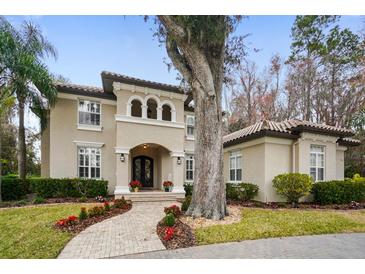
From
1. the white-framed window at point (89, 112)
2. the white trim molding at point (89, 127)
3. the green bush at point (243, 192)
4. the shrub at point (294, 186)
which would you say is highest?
the white-framed window at point (89, 112)

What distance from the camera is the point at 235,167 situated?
606 inches

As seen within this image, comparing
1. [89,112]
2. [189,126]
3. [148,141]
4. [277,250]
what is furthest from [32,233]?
Result: [189,126]

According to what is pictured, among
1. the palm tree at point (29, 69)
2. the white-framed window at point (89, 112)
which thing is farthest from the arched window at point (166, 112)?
the palm tree at point (29, 69)

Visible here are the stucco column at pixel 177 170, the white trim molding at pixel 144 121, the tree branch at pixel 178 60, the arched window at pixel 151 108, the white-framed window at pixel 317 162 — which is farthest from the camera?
the arched window at pixel 151 108

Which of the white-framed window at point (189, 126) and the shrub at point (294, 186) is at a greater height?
the white-framed window at point (189, 126)

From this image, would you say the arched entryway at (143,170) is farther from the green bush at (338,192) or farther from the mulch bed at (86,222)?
the green bush at (338,192)

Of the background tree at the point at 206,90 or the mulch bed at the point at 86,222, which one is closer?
the mulch bed at the point at 86,222

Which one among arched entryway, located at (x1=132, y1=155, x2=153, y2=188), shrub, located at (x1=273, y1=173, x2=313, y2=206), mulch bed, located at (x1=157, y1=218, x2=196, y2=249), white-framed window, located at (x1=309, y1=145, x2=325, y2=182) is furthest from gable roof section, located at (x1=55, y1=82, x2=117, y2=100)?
white-framed window, located at (x1=309, y1=145, x2=325, y2=182)

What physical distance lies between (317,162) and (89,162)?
1290cm

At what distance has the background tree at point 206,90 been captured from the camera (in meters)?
8.37

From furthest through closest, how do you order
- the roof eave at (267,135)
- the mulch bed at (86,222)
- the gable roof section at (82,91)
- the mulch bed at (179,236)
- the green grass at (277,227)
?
the gable roof section at (82,91)
the roof eave at (267,135)
the mulch bed at (86,222)
the green grass at (277,227)
the mulch bed at (179,236)

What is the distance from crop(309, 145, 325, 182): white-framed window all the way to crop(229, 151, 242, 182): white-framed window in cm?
381

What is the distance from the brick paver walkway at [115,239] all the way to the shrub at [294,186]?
6.55 meters

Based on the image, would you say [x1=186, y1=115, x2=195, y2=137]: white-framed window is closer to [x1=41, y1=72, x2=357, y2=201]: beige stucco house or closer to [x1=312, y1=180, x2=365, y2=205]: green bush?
[x1=41, y1=72, x2=357, y2=201]: beige stucco house
